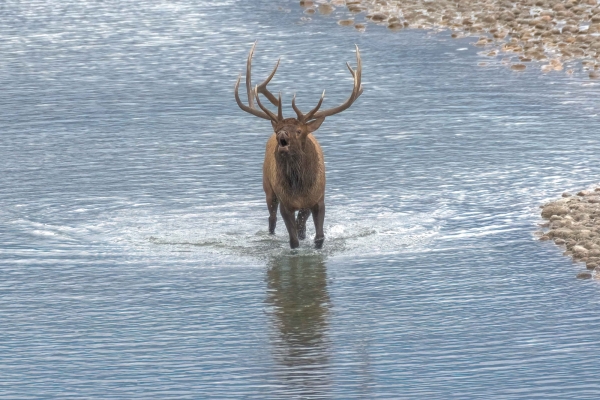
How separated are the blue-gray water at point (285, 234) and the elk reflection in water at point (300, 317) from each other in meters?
0.03

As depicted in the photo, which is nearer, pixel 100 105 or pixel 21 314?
pixel 21 314

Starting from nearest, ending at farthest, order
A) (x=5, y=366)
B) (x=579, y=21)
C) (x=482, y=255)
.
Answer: (x=5, y=366)
(x=482, y=255)
(x=579, y=21)

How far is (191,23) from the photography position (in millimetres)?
26250

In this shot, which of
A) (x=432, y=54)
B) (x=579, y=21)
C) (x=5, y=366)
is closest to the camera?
(x=5, y=366)

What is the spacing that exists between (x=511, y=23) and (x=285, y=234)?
11.3m

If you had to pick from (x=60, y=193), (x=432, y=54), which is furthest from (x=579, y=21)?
(x=60, y=193)

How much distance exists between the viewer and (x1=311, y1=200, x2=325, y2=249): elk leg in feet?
46.1

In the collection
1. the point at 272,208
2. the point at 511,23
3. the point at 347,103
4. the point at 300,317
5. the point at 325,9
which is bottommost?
the point at 325,9

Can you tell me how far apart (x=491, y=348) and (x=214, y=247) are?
3.68 meters

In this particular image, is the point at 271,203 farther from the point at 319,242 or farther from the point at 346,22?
the point at 346,22

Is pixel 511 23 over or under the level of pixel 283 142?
under

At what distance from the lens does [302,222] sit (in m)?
14.5

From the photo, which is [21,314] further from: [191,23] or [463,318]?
[191,23]

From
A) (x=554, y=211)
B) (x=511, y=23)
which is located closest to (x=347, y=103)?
(x=554, y=211)
